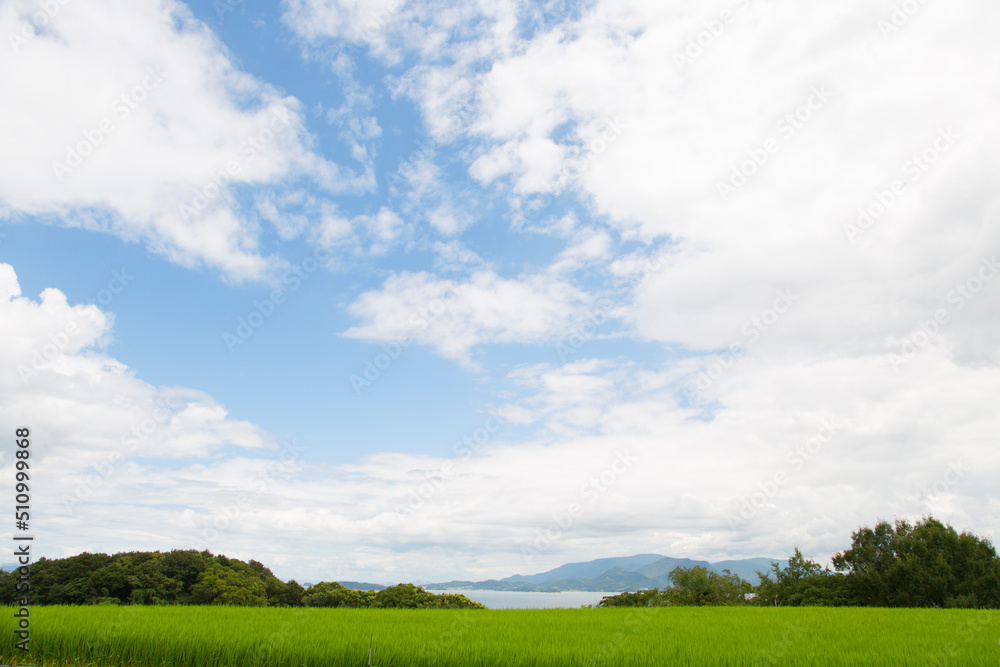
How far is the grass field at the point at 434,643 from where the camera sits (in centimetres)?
884

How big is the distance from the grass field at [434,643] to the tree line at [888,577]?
21999 mm

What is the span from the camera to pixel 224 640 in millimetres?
9078

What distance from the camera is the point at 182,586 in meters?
23.3

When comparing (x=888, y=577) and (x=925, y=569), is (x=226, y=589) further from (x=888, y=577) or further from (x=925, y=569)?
(x=925, y=569)

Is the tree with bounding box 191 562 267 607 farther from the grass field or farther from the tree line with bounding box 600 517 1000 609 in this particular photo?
the tree line with bounding box 600 517 1000 609

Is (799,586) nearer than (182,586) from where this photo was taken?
No

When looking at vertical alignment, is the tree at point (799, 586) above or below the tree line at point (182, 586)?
below

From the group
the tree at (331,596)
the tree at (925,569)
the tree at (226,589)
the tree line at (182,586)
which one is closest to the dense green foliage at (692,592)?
the tree at (925,569)

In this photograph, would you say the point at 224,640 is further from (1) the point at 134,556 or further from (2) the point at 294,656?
(1) the point at 134,556

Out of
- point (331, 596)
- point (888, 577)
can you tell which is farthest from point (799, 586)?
point (331, 596)

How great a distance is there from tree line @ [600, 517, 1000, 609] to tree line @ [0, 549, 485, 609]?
14886 mm

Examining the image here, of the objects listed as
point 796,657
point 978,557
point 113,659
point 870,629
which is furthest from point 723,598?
point 113,659

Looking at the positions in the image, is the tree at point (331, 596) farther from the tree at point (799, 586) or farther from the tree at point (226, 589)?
the tree at point (799, 586)

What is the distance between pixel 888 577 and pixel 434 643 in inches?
1557
